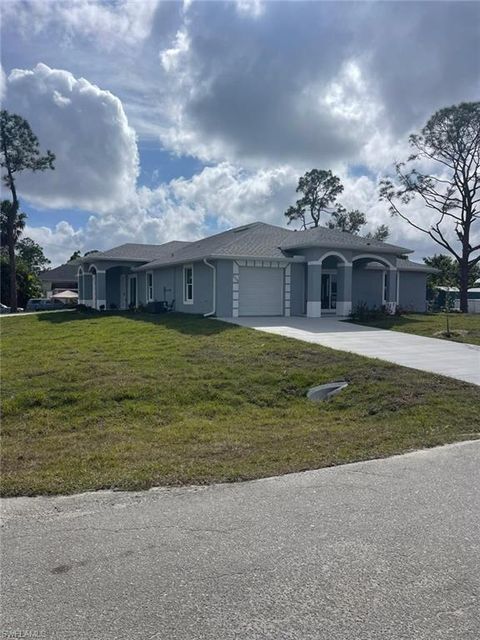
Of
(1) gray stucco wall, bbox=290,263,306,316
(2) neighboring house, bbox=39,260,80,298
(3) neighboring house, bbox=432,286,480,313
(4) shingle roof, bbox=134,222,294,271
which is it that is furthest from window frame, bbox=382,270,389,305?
(2) neighboring house, bbox=39,260,80,298

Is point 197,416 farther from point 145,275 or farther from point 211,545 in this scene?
point 145,275

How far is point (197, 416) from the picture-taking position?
7.87 metres

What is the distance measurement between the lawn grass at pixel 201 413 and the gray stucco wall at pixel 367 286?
1242 centimetres

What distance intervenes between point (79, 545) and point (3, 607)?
29.3 inches

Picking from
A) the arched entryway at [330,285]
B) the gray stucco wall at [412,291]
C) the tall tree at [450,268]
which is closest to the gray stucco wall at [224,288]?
the arched entryway at [330,285]

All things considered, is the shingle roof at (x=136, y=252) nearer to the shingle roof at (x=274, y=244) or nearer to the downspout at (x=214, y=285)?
the shingle roof at (x=274, y=244)

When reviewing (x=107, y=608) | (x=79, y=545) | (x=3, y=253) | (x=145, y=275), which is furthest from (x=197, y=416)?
(x=3, y=253)

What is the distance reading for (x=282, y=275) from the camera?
22.1 m

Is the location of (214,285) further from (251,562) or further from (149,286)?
(251,562)

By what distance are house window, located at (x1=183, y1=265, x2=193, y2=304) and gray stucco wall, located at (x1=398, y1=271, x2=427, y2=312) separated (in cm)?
1187

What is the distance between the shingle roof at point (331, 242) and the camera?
21.4 meters

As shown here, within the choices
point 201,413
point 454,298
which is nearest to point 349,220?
point 454,298

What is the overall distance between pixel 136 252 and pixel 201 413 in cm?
2471

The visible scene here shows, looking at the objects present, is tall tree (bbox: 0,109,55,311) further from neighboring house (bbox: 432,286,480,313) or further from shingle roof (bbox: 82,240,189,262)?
neighboring house (bbox: 432,286,480,313)
